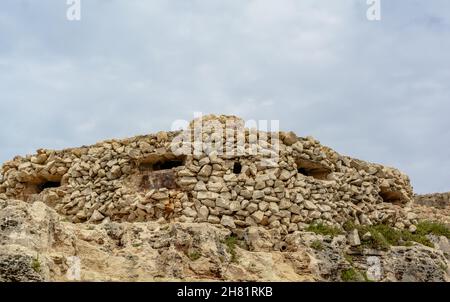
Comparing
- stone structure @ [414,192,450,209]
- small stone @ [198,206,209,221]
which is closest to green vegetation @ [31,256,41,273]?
small stone @ [198,206,209,221]

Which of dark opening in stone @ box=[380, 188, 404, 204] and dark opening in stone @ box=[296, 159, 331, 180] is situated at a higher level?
dark opening in stone @ box=[296, 159, 331, 180]

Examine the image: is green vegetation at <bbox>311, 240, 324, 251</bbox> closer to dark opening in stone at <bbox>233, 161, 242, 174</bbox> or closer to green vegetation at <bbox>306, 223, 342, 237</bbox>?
green vegetation at <bbox>306, 223, 342, 237</bbox>

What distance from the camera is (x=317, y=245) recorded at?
34.3 ft

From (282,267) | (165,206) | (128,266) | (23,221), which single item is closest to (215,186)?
(165,206)

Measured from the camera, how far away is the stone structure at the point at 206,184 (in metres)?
11.2

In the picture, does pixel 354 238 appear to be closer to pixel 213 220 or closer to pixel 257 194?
pixel 257 194

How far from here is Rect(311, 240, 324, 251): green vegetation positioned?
10.4 m

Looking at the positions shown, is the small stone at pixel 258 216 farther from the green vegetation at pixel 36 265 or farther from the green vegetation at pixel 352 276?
the green vegetation at pixel 36 265

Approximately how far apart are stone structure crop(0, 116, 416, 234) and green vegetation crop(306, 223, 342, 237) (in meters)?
0.19

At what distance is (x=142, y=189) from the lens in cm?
1187

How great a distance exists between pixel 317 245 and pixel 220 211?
1897 mm

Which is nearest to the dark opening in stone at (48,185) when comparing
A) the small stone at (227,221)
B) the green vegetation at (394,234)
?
the small stone at (227,221)
